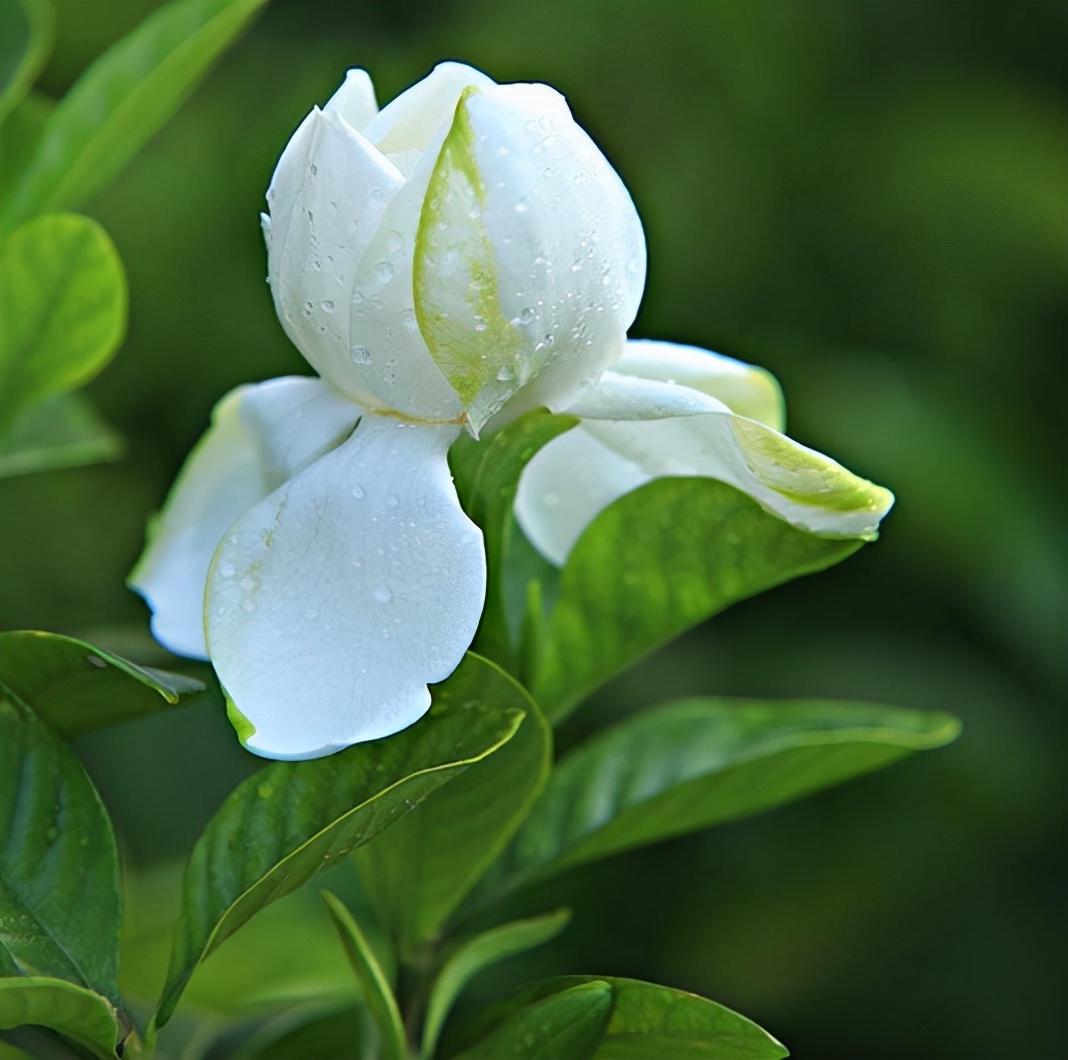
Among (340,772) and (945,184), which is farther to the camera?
(945,184)

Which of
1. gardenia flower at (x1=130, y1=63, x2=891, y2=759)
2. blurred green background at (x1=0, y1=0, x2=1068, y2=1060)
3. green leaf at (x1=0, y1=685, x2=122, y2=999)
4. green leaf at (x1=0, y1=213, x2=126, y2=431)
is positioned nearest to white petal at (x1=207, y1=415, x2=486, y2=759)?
gardenia flower at (x1=130, y1=63, x2=891, y2=759)

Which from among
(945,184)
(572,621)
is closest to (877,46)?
(945,184)

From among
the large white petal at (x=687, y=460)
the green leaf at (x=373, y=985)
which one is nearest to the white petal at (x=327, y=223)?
the large white petal at (x=687, y=460)

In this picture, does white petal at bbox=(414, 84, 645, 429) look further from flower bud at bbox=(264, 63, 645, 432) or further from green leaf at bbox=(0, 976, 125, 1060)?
green leaf at bbox=(0, 976, 125, 1060)

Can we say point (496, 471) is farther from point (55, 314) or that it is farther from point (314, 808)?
point (55, 314)

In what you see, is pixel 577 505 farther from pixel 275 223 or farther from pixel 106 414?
pixel 106 414

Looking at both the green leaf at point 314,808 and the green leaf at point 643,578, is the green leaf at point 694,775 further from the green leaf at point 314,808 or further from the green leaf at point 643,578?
the green leaf at point 314,808
